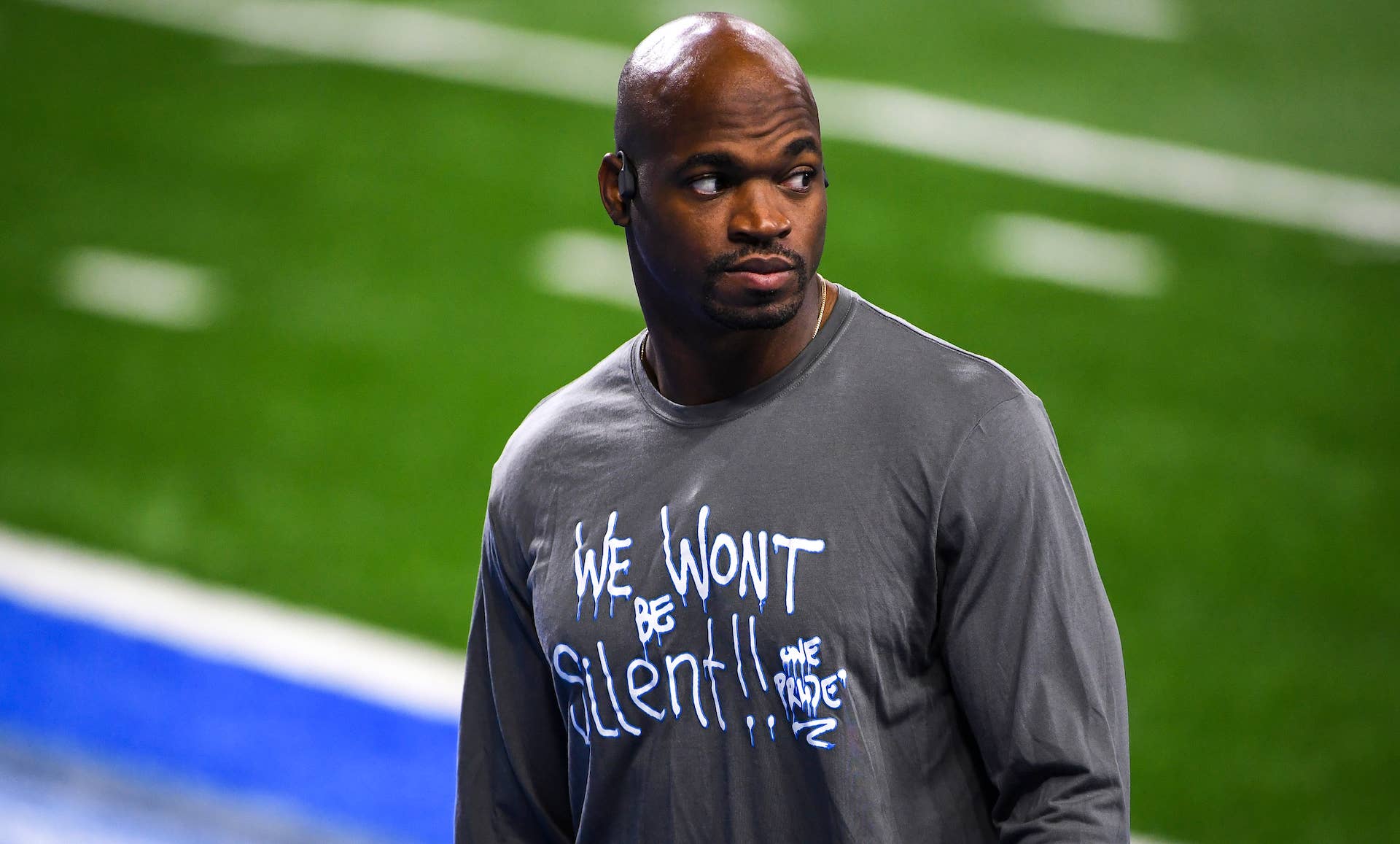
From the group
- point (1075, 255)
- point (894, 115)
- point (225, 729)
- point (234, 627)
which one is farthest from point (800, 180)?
point (894, 115)

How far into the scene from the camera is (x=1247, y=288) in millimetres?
7898

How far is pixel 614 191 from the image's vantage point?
241 centimetres

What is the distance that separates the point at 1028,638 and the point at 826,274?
5.97m

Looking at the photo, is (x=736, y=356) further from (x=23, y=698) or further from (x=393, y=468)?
(x=393, y=468)

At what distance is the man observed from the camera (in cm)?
217

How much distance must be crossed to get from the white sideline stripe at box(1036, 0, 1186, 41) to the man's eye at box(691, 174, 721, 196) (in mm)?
8625

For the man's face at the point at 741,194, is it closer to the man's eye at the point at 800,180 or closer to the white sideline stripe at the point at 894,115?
the man's eye at the point at 800,180

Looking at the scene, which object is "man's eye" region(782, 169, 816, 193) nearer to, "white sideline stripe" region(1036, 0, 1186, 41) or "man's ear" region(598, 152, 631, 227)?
"man's ear" region(598, 152, 631, 227)

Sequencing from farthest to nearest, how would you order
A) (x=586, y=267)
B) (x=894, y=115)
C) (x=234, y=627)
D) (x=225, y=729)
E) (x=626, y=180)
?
1. (x=894, y=115)
2. (x=586, y=267)
3. (x=234, y=627)
4. (x=225, y=729)
5. (x=626, y=180)

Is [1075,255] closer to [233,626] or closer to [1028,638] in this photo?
[233,626]

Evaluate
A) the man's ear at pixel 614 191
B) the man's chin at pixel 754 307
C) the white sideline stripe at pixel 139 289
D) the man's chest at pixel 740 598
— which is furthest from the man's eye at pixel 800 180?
the white sideline stripe at pixel 139 289

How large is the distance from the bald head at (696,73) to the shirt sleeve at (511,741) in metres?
0.66

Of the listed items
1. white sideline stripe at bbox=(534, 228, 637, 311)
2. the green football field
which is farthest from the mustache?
white sideline stripe at bbox=(534, 228, 637, 311)

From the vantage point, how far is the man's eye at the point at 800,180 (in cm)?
225
